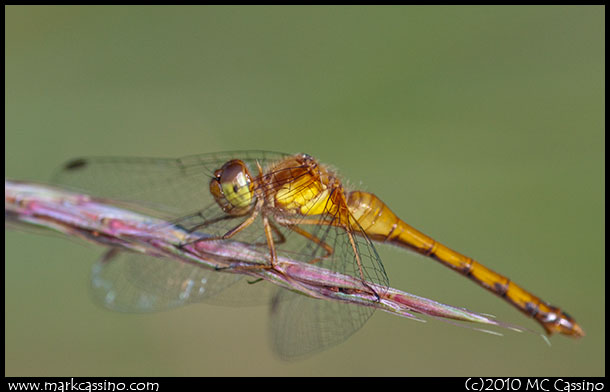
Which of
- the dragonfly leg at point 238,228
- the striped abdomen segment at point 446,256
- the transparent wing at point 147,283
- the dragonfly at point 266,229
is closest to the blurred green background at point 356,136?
the striped abdomen segment at point 446,256

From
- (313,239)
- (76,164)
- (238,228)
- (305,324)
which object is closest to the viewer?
(238,228)

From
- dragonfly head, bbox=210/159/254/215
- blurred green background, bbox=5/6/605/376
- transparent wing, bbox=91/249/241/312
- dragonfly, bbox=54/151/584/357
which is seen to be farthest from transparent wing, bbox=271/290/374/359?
blurred green background, bbox=5/6/605/376

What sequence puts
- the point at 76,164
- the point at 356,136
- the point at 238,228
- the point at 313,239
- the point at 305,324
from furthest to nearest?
1. the point at 356,136
2. the point at 76,164
3. the point at 305,324
4. the point at 313,239
5. the point at 238,228

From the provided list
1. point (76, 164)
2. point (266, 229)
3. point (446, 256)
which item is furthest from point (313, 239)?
point (76, 164)

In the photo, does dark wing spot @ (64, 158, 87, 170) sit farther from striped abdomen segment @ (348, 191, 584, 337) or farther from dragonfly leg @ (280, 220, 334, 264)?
striped abdomen segment @ (348, 191, 584, 337)

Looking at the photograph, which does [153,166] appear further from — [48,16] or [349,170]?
[48,16]

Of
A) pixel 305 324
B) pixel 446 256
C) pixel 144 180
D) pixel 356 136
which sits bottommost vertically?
pixel 305 324

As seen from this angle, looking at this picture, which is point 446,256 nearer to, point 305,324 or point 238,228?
point 305,324
